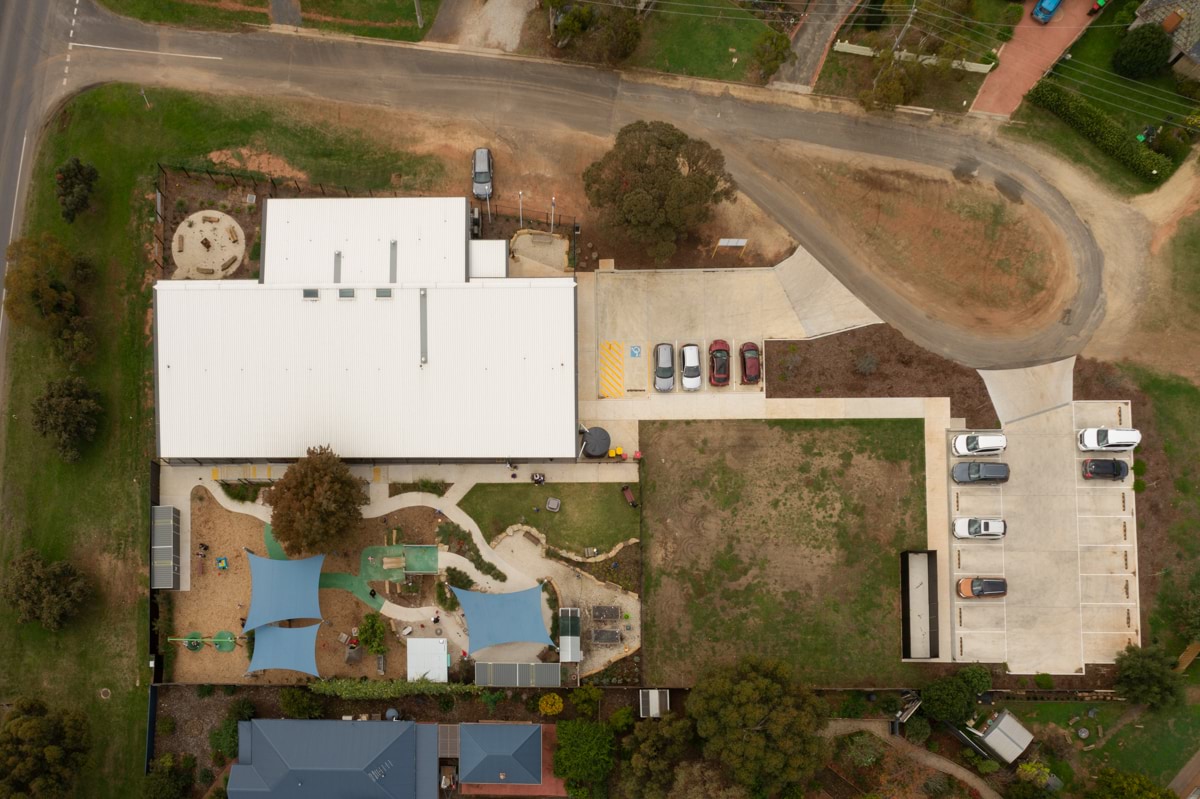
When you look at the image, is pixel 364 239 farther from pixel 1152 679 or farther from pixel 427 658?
pixel 1152 679

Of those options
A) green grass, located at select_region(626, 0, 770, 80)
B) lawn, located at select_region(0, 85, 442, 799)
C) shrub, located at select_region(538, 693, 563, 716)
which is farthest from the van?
shrub, located at select_region(538, 693, 563, 716)

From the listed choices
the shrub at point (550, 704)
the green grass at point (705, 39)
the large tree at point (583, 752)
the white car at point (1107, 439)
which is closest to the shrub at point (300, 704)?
the shrub at point (550, 704)

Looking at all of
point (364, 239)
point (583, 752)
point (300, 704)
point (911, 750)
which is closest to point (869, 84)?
point (364, 239)

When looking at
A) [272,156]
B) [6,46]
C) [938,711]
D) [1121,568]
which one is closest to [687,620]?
[938,711]

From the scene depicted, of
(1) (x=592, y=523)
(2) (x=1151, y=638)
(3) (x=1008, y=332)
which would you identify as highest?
(3) (x=1008, y=332)

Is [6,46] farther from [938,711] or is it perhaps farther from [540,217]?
[938,711]

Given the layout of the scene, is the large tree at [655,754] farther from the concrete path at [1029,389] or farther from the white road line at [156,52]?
the white road line at [156,52]
